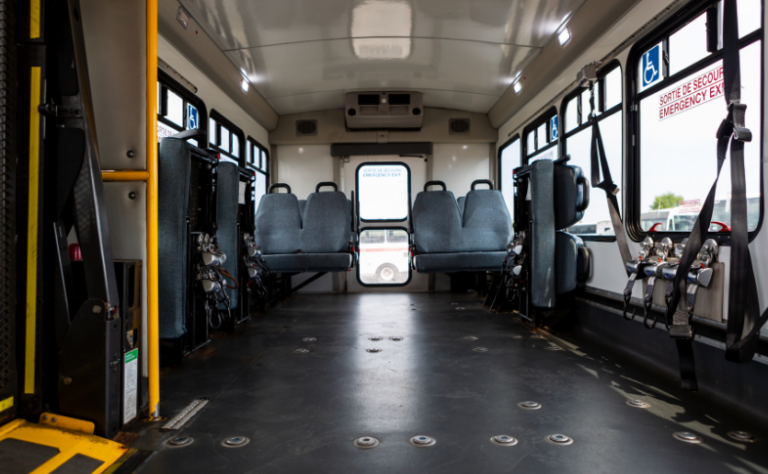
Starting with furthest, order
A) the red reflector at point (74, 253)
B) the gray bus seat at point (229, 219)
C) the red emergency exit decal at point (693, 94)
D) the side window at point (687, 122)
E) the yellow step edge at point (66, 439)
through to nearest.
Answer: the gray bus seat at point (229, 219)
the red emergency exit decal at point (693, 94)
the side window at point (687, 122)
the red reflector at point (74, 253)
the yellow step edge at point (66, 439)

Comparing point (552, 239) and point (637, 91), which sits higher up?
point (637, 91)

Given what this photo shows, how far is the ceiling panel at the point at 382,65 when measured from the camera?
4.86 m

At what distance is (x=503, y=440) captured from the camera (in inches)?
70.0

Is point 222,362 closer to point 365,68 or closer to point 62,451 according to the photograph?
point 62,451

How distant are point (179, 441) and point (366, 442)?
0.76m

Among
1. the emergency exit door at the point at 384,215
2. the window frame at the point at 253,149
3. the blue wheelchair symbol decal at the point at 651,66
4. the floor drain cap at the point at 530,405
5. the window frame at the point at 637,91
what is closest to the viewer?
the floor drain cap at the point at 530,405

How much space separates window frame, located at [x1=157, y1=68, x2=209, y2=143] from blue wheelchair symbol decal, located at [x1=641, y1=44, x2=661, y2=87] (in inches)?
151

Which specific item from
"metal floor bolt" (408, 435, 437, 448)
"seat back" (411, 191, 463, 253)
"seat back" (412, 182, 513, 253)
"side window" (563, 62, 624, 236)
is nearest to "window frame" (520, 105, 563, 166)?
"side window" (563, 62, 624, 236)

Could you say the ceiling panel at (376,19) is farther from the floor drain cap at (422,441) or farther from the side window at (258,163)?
the floor drain cap at (422,441)

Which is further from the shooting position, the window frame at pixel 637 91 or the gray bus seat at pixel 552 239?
the gray bus seat at pixel 552 239

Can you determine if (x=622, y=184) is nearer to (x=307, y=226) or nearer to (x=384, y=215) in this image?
(x=307, y=226)

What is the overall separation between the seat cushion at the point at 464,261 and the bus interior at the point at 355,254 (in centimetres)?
3

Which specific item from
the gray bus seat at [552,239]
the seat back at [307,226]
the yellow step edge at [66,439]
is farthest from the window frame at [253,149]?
the yellow step edge at [66,439]

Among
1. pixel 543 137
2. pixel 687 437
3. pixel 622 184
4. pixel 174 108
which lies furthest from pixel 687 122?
pixel 174 108
